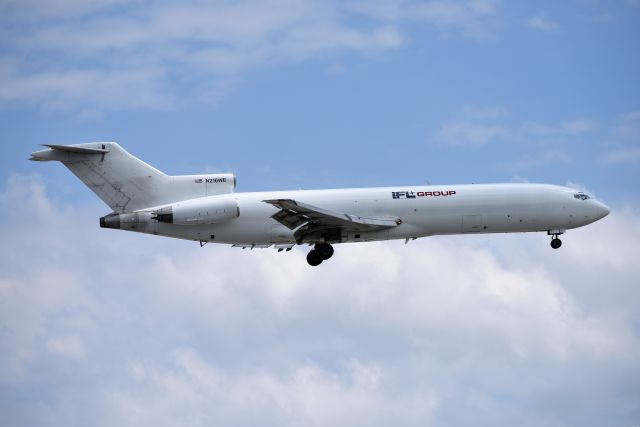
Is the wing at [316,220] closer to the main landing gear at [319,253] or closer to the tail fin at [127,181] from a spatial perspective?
the main landing gear at [319,253]

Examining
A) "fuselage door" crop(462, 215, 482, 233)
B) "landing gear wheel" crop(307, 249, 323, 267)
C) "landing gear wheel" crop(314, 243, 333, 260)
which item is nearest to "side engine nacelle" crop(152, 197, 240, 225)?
"landing gear wheel" crop(307, 249, 323, 267)

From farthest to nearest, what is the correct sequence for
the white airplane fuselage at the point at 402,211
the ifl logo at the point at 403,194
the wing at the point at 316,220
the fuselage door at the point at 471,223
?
the fuselage door at the point at 471,223
the ifl logo at the point at 403,194
the white airplane fuselage at the point at 402,211
the wing at the point at 316,220

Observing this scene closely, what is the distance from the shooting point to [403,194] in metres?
52.9

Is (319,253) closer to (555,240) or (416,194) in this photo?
(416,194)

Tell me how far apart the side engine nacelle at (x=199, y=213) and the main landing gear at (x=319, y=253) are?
4648 millimetres

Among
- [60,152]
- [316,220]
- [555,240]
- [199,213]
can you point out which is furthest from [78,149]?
[555,240]

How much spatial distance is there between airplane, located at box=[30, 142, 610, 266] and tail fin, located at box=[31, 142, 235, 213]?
2.1 inches

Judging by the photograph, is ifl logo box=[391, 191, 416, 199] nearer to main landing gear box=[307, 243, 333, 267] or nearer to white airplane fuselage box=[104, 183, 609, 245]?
white airplane fuselage box=[104, 183, 609, 245]

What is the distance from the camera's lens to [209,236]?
52.3 meters

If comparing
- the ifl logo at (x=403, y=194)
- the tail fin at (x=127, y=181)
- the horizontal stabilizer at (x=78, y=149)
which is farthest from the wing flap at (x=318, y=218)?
the horizontal stabilizer at (x=78, y=149)

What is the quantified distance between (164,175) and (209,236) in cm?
450

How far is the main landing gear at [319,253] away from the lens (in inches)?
2093

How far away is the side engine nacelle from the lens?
51.6 meters

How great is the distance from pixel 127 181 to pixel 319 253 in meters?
11.1
